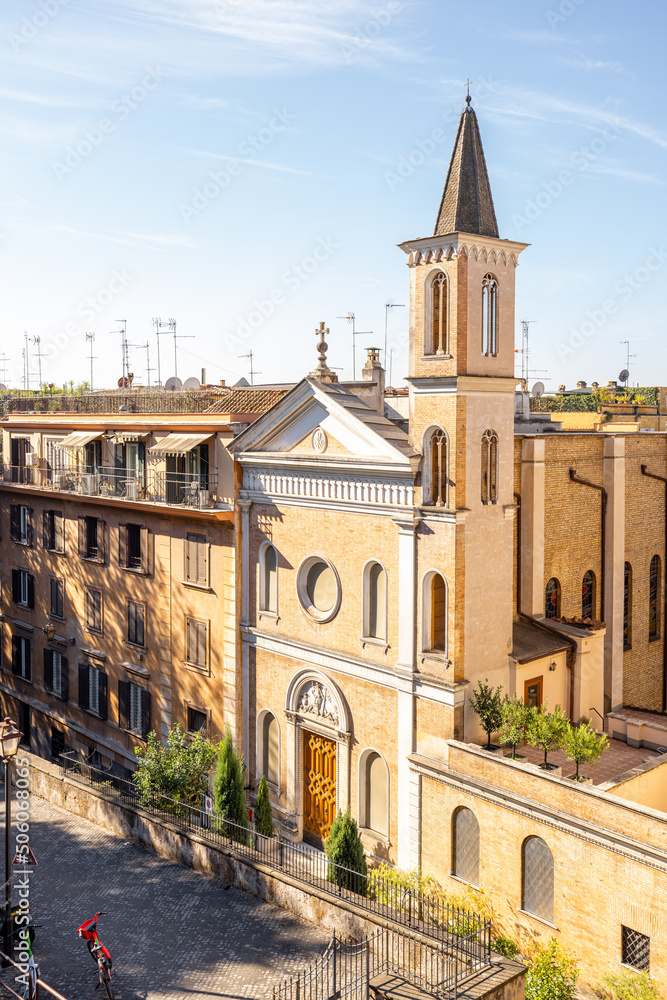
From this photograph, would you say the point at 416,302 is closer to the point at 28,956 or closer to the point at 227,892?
the point at 227,892

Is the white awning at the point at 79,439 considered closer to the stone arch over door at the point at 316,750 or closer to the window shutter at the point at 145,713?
the window shutter at the point at 145,713

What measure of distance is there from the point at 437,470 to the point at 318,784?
29.3 ft

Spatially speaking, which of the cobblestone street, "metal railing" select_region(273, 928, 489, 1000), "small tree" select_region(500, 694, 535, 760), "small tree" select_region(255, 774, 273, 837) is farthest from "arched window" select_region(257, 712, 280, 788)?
"metal railing" select_region(273, 928, 489, 1000)

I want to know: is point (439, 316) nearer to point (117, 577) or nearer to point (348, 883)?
point (348, 883)

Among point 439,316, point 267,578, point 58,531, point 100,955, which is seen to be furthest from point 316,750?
point 58,531

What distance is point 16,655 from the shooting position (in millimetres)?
36031

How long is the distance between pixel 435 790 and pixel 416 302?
10631mm

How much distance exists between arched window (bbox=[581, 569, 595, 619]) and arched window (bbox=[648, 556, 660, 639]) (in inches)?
127

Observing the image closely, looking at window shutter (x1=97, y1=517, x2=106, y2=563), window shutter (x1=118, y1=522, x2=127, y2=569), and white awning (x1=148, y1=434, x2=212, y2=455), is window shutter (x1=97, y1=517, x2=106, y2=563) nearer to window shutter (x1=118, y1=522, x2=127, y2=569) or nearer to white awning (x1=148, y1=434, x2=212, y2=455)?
window shutter (x1=118, y1=522, x2=127, y2=569)

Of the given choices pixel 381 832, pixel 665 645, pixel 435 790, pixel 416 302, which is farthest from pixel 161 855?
pixel 665 645

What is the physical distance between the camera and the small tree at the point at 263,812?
21.7 metres

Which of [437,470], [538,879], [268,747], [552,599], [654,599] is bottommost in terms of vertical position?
[268,747]

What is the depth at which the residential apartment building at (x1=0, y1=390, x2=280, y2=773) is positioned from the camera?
25188mm

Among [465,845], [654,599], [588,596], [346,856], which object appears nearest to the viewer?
[465,845]
